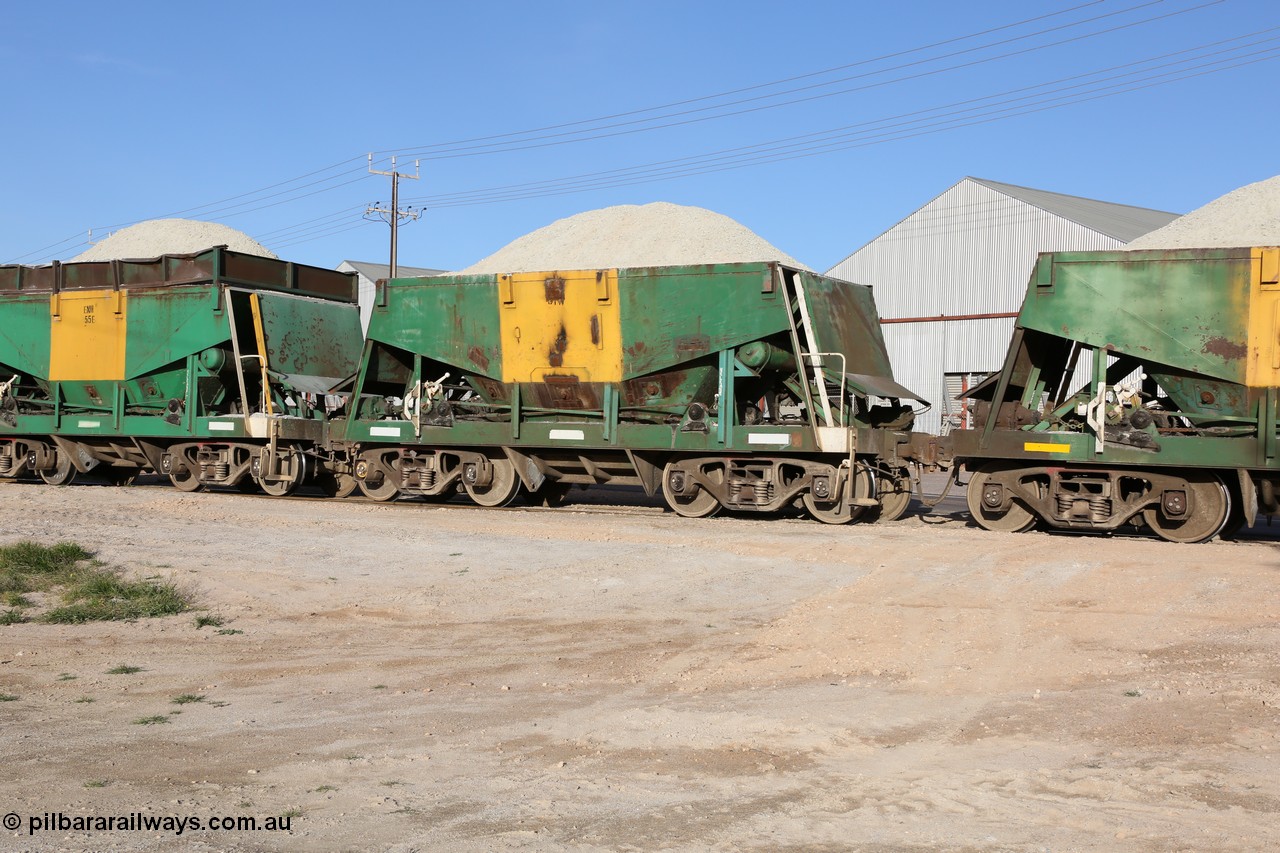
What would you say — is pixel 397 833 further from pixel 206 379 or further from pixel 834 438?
pixel 206 379

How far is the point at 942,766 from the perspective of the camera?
5.38 m

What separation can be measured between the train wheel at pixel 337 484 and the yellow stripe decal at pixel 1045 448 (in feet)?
33.0

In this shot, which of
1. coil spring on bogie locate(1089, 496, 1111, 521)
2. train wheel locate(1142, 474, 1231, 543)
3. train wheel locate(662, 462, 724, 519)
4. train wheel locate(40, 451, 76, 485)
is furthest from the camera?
train wheel locate(40, 451, 76, 485)

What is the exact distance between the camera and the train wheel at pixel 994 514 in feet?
46.8

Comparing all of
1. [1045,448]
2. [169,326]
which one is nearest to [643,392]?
[1045,448]

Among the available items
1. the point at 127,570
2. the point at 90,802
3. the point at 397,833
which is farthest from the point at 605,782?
the point at 127,570

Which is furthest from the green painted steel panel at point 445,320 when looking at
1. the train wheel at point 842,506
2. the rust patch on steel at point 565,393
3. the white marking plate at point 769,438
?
the train wheel at point 842,506

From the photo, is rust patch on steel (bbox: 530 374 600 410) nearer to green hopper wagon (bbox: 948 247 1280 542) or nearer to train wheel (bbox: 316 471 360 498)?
train wheel (bbox: 316 471 360 498)

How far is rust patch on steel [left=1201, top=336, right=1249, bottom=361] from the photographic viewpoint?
508 inches

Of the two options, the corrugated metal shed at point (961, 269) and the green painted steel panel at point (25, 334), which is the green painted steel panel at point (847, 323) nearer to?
the green painted steel panel at point (25, 334)

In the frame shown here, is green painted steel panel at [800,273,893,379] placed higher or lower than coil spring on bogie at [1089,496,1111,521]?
higher

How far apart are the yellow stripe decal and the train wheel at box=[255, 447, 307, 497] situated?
1098cm
